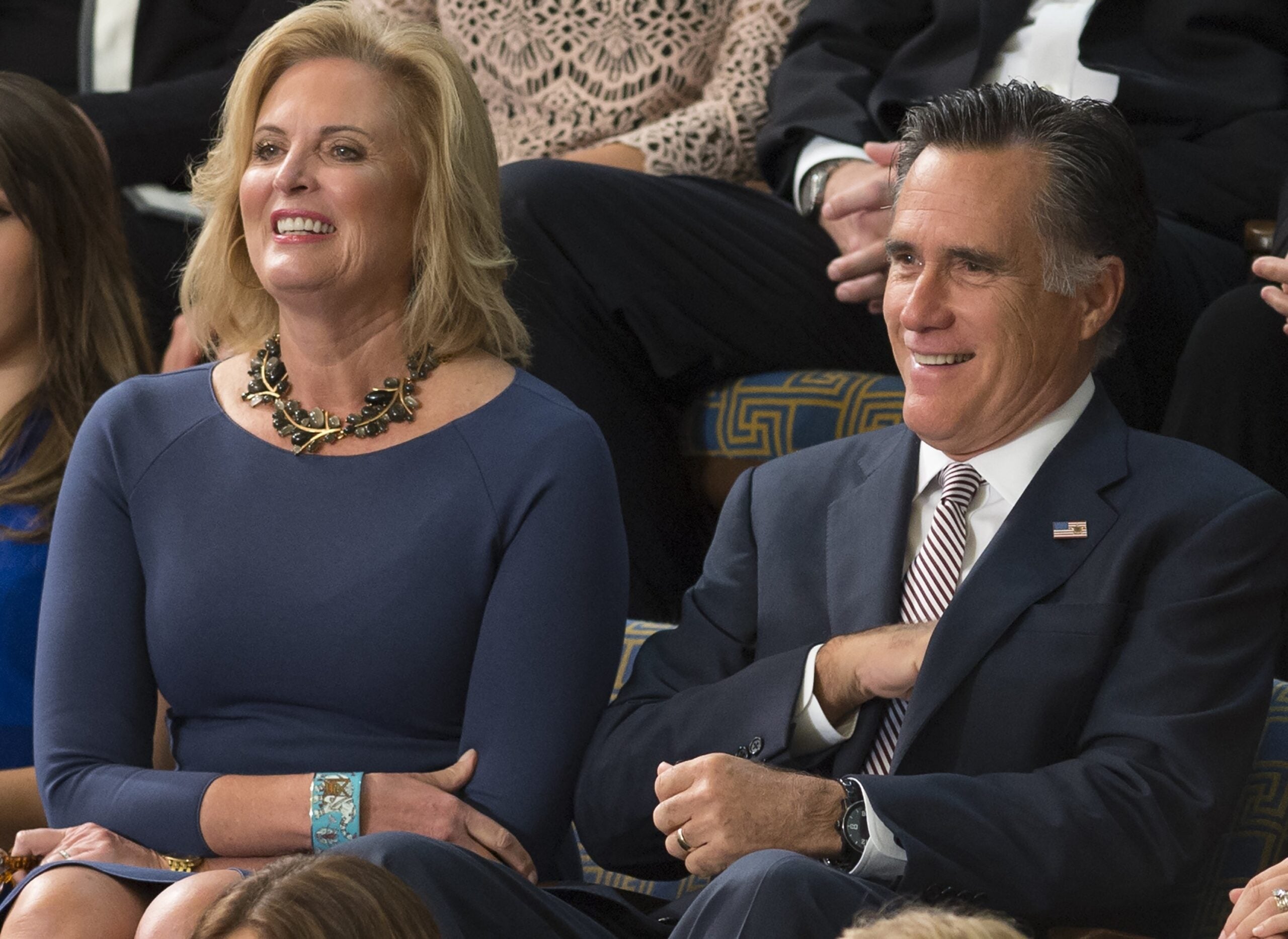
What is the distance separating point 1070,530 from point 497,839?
734mm

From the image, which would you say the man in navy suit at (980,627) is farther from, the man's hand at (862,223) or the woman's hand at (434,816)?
the man's hand at (862,223)

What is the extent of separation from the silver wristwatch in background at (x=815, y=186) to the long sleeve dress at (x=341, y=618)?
0.96 metres

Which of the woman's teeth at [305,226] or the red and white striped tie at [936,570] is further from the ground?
the woman's teeth at [305,226]

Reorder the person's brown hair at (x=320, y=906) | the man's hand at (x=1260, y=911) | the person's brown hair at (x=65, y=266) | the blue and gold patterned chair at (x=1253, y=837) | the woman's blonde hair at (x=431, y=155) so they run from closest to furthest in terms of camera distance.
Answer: the person's brown hair at (x=320, y=906), the man's hand at (x=1260, y=911), the blue and gold patterned chair at (x=1253, y=837), the woman's blonde hair at (x=431, y=155), the person's brown hair at (x=65, y=266)

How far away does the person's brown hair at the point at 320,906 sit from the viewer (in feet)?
5.23

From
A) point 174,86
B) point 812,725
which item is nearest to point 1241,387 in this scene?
point 812,725

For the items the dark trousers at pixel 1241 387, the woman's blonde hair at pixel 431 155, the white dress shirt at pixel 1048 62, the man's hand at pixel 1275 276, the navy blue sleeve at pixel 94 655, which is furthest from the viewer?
the white dress shirt at pixel 1048 62

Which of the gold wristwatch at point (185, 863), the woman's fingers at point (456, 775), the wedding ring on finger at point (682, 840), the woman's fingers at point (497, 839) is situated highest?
the wedding ring on finger at point (682, 840)

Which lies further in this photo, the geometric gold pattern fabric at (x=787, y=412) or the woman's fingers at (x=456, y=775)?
the geometric gold pattern fabric at (x=787, y=412)

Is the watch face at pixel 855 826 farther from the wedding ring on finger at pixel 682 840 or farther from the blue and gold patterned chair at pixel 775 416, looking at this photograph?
the blue and gold patterned chair at pixel 775 416

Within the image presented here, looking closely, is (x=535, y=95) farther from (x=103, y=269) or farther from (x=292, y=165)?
(x=292, y=165)

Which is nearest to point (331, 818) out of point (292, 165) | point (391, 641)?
point (391, 641)

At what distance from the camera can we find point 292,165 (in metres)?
2.37

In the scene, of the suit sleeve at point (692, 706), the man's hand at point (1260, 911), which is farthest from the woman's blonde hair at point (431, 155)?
the man's hand at point (1260, 911)
